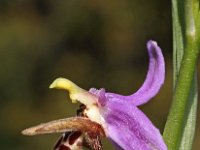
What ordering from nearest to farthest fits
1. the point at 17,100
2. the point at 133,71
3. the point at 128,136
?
the point at 128,136, the point at 17,100, the point at 133,71

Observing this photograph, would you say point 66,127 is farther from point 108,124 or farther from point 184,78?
point 184,78

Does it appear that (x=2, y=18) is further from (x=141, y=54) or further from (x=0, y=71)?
(x=141, y=54)

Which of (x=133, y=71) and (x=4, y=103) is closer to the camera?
(x=4, y=103)

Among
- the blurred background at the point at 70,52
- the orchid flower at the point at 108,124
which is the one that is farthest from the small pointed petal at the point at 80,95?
the blurred background at the point at 70,52

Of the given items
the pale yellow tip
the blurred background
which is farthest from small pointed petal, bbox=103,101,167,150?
the blurred background

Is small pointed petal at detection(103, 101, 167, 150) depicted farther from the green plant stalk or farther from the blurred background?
the blurred background

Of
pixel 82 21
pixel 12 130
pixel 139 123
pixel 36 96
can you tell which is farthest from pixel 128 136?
pixel 82 21

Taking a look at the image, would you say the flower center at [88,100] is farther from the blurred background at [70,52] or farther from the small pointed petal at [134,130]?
the blurred background at [70,52]

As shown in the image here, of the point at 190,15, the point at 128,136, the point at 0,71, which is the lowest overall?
the point at 0,71
